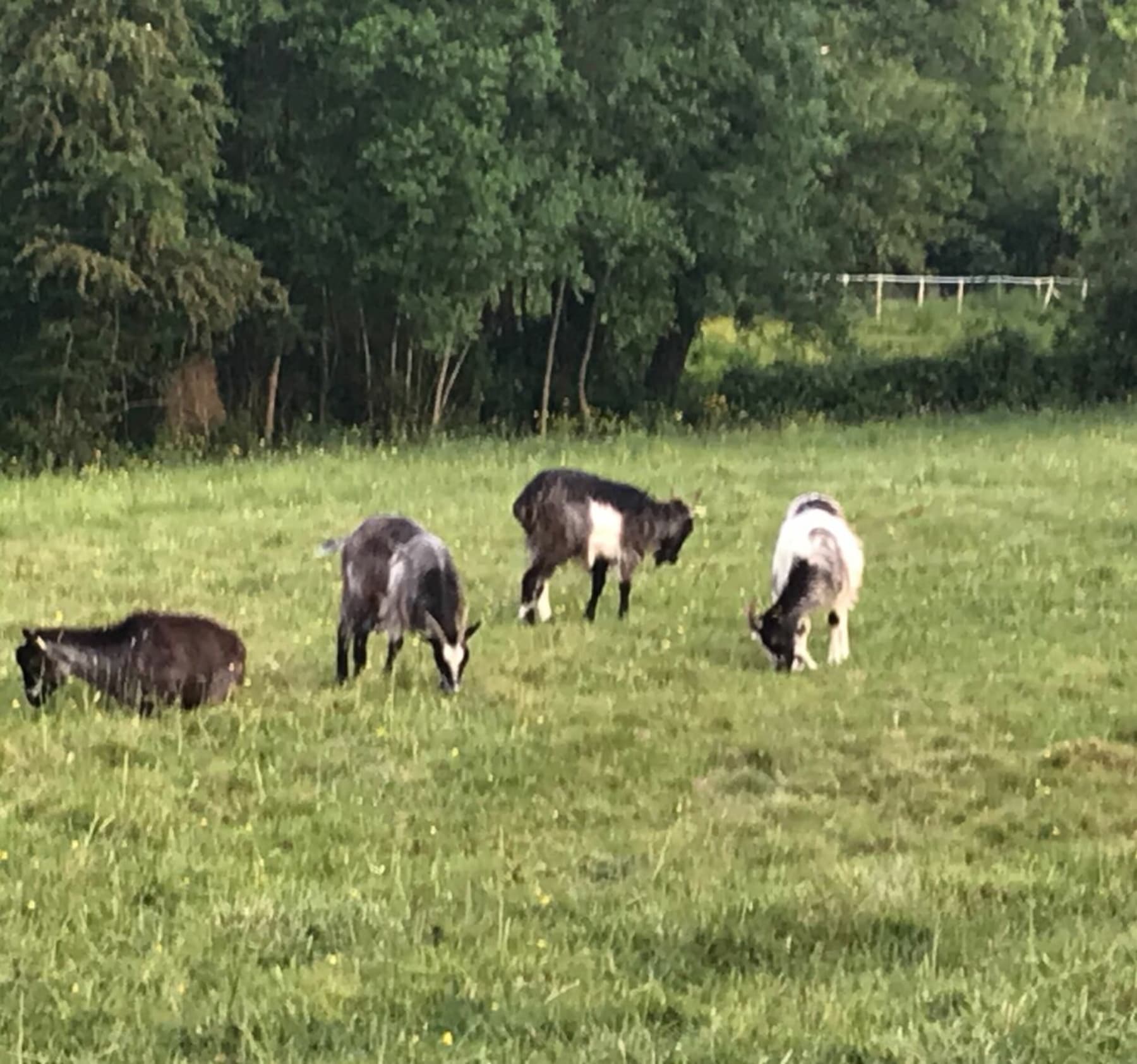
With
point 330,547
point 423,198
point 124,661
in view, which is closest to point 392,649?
point 330,547

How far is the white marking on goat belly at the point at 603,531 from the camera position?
40.3 feet

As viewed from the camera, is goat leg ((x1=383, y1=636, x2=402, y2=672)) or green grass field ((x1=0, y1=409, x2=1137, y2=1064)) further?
goat leg ((x1=383, y1=636, x2=402, y2=672))

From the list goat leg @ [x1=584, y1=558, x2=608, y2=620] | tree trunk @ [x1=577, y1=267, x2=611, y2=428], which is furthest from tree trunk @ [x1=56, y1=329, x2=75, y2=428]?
goat leg @ [x1=584, y1=558, x2=608, y2=620]

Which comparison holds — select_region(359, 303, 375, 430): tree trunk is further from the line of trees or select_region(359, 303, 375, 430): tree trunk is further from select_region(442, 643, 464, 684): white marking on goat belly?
select_region(442, 643, 464, 684): white marking on goat belly

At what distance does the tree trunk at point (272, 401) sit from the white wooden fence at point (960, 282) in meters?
18.2

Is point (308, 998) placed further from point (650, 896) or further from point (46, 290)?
point (46, 290)

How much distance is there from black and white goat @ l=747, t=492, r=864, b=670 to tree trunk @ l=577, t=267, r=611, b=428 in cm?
1850

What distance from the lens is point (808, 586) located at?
11.1m

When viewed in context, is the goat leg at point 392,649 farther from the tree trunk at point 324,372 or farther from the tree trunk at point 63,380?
the tree trunk at point 324,372

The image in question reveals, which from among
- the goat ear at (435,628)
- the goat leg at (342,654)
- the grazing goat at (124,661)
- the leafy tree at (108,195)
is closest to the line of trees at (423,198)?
the leafy tree at (108,195)

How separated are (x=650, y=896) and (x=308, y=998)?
65.1 inches

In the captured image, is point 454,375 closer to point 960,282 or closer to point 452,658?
point 960,282

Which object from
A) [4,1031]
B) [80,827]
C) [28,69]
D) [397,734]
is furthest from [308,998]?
[28,69]

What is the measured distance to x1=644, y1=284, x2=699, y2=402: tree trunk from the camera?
33.1 meters
